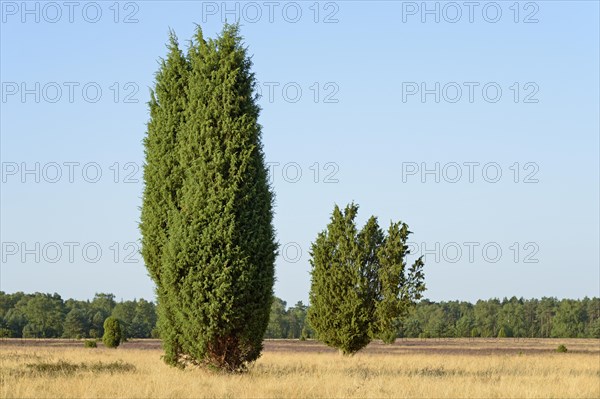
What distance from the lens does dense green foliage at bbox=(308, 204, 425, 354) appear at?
3491cm

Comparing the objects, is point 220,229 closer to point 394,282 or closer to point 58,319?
point 394,282

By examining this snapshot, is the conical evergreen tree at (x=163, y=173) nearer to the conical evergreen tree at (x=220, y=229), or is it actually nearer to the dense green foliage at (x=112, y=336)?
the conical evergreen tree at (x=220, y=229)

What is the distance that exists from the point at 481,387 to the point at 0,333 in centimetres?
6527

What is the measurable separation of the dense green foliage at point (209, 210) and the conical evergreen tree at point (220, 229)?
0.03 meters

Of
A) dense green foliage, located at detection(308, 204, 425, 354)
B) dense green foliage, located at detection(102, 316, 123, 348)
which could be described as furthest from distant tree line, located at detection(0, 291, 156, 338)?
dense green foliage, located at detection(308, 204, 425, 354)

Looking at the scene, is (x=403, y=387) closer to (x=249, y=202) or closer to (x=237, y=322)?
(x=237, y=322)

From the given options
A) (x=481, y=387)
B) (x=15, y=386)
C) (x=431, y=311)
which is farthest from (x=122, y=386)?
(x=431, y=311)

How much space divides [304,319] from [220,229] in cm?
9271

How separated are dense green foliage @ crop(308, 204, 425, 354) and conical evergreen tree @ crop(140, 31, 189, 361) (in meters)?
15.7

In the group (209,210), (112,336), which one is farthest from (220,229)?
(112,336)

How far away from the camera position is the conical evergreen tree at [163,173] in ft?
66.0

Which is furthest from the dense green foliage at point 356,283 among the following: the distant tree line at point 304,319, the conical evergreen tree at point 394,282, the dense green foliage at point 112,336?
the distant tree line at point 304,319

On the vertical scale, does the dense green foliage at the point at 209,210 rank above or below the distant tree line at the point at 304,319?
above

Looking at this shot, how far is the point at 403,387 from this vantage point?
640 inches
